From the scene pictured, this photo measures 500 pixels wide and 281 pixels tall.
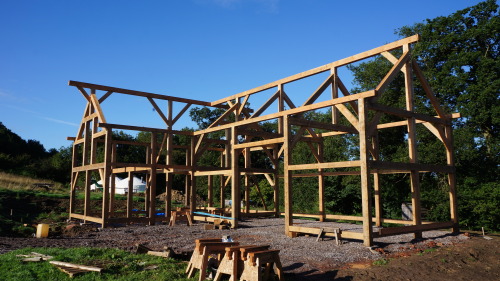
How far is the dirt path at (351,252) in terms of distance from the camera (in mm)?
7812

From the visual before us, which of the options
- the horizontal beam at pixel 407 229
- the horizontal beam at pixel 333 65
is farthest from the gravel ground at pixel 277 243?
the horizontal beam at pixel 333 65

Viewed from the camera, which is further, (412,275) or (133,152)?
(133,152)

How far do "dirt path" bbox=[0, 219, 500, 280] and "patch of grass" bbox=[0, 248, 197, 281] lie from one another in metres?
1.05

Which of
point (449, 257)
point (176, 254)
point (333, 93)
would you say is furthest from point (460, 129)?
point (176, 254)

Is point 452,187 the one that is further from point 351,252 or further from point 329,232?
point 351,252

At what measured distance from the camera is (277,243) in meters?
11.2

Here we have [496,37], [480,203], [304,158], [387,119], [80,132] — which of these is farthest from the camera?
[304,158]

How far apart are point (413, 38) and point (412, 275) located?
771cm

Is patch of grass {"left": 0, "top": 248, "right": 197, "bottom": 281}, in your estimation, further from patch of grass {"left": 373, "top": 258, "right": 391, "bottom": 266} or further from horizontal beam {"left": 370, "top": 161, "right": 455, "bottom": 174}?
horizontal beam {"left": 370, "top": 161, "right": 455, "bottom": 174}

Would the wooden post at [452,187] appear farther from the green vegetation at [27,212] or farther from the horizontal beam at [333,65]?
the green vegetation at [27,212]

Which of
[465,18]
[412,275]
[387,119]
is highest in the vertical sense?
[465,18]

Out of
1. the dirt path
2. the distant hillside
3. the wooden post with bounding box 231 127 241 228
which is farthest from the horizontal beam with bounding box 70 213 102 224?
the distant hillside

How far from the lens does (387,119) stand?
25.5 m

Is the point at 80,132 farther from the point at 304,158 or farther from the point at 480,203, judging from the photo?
the point at 480,203
